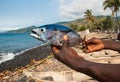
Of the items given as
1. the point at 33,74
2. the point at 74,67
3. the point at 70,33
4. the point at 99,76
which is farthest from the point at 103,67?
the point at 33,74

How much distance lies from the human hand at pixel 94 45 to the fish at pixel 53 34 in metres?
0.38

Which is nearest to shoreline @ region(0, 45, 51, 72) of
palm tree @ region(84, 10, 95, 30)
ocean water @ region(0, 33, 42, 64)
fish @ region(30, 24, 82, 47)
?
ocean water @ region(0, 33, 42, 64)

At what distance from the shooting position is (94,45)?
10.8 ft

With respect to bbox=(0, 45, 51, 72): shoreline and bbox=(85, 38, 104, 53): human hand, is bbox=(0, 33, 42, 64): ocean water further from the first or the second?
bbox=(85, 38, 104, 53): human hand

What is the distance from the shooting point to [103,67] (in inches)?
Answer: 86.7

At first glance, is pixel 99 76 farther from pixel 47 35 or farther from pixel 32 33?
pixel 32 33

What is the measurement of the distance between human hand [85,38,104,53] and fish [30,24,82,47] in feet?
1.25

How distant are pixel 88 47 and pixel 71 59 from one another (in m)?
0.88

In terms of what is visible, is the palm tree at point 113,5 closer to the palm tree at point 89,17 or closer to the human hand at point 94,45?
the palm tree at point 89,17

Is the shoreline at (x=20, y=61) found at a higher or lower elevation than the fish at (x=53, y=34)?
lower

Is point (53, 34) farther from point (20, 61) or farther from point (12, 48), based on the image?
point (12, 48)

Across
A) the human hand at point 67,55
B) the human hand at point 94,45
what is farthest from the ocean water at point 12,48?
the human hand at point 67,55

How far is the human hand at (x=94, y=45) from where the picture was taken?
3205 mm

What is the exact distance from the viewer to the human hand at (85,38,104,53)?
321cm
